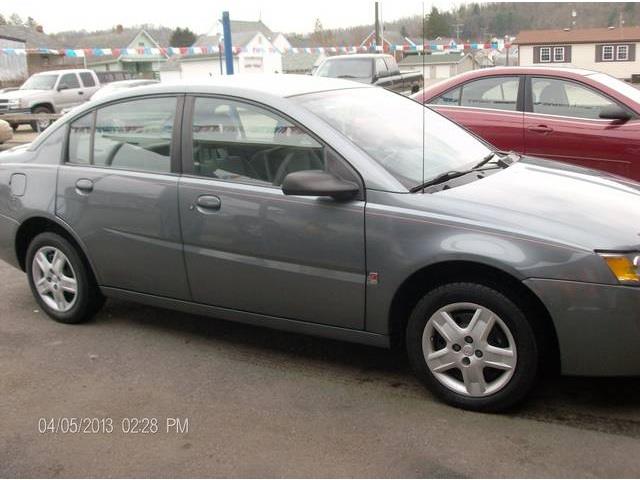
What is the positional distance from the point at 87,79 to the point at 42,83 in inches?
66.5

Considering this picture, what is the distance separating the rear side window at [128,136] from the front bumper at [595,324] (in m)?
2.25

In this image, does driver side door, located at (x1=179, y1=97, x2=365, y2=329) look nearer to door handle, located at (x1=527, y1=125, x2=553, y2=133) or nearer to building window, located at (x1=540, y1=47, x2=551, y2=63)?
door handle, located at (x1=527, y1=125, x2=553, y2=133)

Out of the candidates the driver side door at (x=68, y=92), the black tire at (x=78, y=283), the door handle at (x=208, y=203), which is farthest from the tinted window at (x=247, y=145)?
the driver side door at (x=68, y=92)

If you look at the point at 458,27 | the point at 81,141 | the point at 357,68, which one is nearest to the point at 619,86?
the point at 458,27

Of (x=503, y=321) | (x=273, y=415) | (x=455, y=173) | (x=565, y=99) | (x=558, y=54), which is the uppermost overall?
(x=558, y=54)

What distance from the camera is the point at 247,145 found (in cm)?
382

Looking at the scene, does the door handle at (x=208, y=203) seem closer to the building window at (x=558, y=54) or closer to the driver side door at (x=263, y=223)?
the driver side door at (x=263, y=223)

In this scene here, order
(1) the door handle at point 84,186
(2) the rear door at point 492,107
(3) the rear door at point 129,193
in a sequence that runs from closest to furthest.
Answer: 1. (3) the rear door at point 129,193
2. (1) the door handle at point 84,186
3. (2) the rear door at point 492,107

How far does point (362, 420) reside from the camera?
10.5 feet

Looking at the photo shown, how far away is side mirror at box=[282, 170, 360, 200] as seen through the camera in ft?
10.9

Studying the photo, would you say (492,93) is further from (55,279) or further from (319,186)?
(55,279)

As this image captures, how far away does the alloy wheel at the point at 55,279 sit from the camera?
4512mm

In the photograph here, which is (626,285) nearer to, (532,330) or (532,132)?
(532,330)

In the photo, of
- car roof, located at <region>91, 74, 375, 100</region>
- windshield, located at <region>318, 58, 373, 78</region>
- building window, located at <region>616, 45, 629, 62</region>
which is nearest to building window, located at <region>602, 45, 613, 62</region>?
building window, located at <region>616, 45, 629, 62</region>
